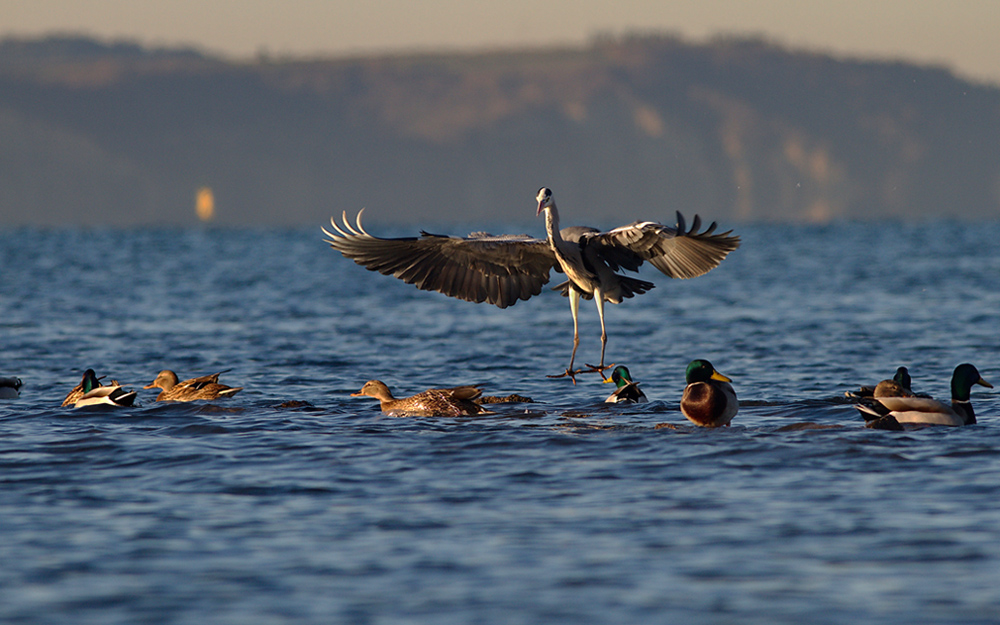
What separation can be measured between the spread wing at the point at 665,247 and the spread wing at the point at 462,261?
0.89 metres

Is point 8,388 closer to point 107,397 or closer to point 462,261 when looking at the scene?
point 107,397

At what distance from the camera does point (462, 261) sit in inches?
639

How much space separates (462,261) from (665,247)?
8.90 ft

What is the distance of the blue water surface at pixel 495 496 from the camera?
23.6ft

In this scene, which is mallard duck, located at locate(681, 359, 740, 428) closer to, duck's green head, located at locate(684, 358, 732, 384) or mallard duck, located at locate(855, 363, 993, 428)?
duck's green head, located at locate(684, 358, 732, 384)

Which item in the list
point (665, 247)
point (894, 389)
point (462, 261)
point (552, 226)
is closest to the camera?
point (894, 389)

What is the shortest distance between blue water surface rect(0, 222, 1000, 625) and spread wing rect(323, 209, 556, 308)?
1559 millimetres

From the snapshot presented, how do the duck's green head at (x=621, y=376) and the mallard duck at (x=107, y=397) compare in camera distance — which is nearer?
the mallard duck at (x=107, y=397)

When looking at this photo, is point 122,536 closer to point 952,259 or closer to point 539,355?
point 539,355

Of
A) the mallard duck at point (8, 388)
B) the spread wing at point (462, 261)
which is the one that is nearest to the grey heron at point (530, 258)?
the spread wing at point (462, 261)

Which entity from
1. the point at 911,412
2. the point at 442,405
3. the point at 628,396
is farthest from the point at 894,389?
the point at 442,405

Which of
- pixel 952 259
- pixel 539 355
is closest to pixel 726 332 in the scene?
pixel 539 355

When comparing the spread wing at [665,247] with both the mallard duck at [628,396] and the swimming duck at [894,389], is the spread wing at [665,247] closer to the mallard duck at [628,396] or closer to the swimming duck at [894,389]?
the mallard duck at [628,396]

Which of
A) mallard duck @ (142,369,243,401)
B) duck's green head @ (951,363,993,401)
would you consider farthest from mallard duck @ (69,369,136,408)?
duck's green head @ (951,363,993,401)
